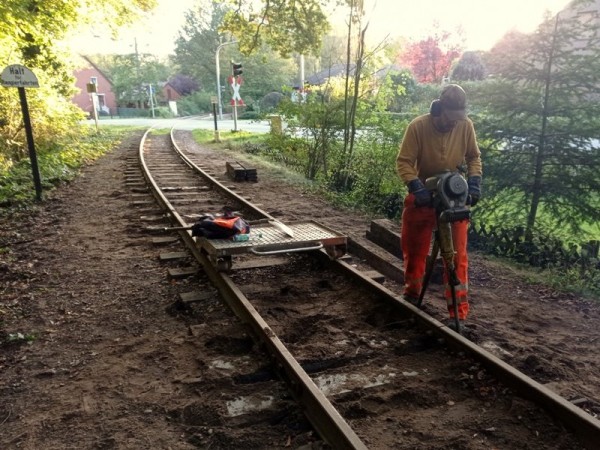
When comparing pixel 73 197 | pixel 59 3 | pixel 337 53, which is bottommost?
pixel 73 197

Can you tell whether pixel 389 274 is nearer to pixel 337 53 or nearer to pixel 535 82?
pixel 535 82

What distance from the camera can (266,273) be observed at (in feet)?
17.4

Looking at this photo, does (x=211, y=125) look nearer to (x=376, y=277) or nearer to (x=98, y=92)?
(x=376, y=277)

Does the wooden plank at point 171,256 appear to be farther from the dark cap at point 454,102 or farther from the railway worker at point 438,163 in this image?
the dark cap at point 454,102

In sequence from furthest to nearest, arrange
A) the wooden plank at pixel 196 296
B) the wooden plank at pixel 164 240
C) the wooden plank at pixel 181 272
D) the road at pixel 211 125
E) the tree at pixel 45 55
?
the road at pixel 211 125 → the tree at pixel 45 55 → the wooden plank at pixel 164 240 → the wooden plank at pixel 181 272 → the wooden plank at pixel 196 296

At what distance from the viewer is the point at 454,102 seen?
3799 mm

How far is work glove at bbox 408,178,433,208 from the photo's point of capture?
3869mm

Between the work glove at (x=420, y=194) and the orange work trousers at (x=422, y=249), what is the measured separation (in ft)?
0.53

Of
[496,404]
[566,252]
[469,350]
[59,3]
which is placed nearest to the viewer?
[496,404]

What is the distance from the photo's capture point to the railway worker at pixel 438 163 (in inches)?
154

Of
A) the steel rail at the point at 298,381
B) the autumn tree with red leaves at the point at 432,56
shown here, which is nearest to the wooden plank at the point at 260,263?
the steel rail at the point at 298,381

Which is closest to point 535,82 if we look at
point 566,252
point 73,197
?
point 566,252

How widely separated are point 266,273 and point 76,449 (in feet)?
9.45

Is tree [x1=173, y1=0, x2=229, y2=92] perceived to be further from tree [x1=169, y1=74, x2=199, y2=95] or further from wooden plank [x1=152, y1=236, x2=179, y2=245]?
wooden plank [x1=152, y1=236, x2=179, y2=245]
